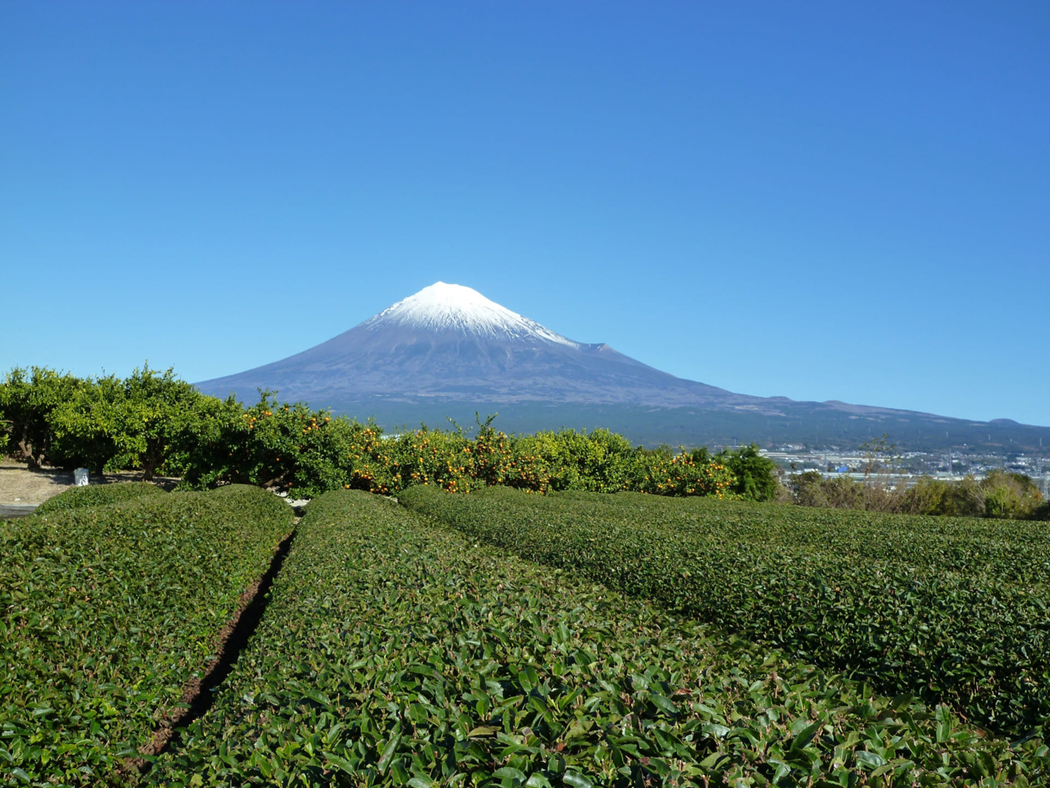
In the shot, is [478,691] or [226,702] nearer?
[478,691]

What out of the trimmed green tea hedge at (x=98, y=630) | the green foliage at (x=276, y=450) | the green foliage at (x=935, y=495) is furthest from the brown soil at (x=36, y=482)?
the green foliage at (x=935, y=495)

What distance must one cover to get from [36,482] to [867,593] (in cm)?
2637

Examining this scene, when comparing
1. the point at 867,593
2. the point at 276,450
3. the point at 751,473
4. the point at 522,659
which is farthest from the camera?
the point at 751,473

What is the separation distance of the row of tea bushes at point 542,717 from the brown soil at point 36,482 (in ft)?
68.8

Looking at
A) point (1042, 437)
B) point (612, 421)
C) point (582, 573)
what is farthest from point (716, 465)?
point (1042, 437)

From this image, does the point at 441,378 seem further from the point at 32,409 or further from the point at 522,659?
the point at 522,659

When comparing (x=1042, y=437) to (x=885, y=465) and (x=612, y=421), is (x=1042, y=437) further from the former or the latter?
(x=885, y=465)

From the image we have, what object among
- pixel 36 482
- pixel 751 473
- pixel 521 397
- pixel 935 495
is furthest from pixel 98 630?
pixel 521 397

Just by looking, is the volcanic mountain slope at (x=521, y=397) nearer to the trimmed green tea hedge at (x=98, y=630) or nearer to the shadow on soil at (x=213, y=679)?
the shadow on soil at (x=213, y=679)

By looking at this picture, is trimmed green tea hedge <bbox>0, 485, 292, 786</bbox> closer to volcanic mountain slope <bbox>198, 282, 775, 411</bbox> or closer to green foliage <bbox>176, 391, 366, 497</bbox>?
green foliage <bbox>176, 391, 366, 497</bbox>

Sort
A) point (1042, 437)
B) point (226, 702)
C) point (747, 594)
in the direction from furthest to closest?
point (1042, 437), point (747, 594), point (226, 702)

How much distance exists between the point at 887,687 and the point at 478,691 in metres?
4.11

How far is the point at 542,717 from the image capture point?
7.66 ft

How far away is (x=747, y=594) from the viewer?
20.2ft
